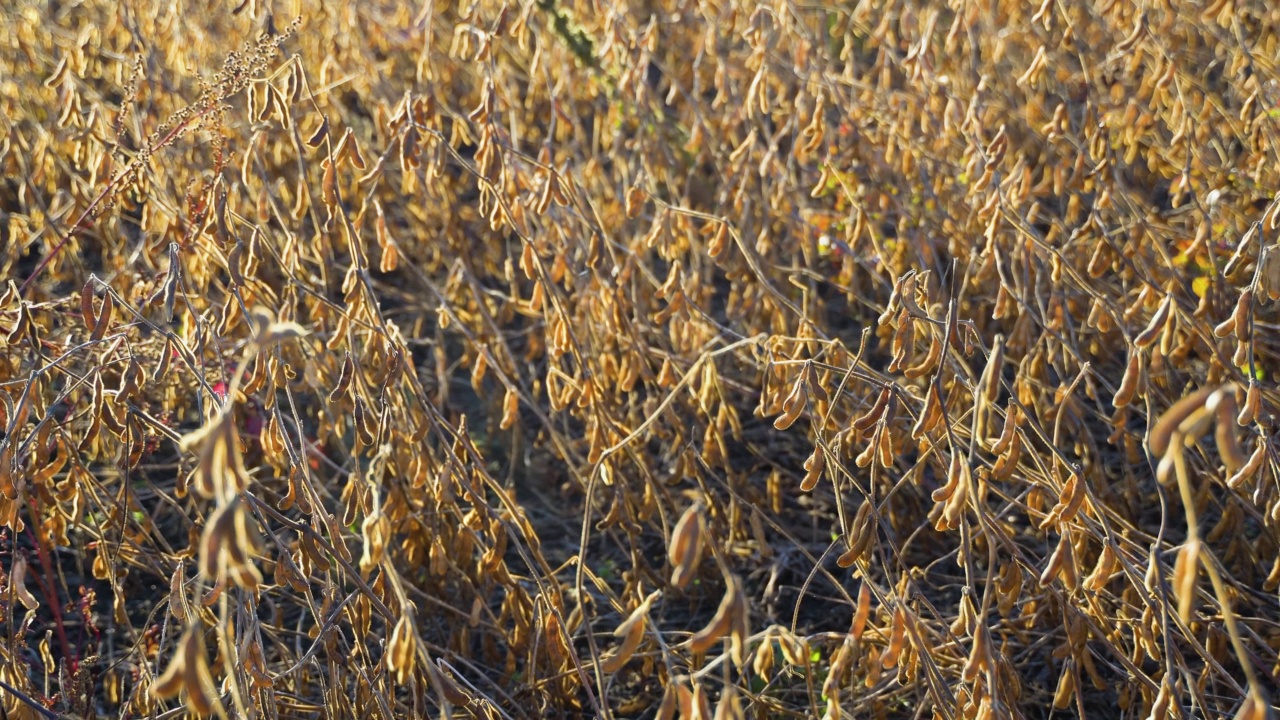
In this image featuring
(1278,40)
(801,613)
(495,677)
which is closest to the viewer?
(495,677)

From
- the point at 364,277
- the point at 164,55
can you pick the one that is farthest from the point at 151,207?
the point at 164,55

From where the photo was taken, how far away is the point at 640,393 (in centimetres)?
274

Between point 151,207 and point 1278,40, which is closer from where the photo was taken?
point 151,207

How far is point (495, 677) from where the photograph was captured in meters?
2.12

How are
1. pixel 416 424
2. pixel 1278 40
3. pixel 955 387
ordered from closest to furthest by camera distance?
pixel 955 387 → pixel 416 424 → pixel 1278 40

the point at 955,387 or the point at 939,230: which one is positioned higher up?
the point at 955,387

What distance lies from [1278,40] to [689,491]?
205 centimetres

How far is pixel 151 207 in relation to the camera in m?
2.15

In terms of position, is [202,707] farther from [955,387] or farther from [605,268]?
[605,268]

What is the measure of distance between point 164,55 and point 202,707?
270 cm

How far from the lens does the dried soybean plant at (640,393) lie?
4.83 ft

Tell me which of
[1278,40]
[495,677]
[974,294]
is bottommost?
[495,677]

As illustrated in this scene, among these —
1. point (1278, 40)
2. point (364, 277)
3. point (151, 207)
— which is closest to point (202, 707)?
point (364, 277)

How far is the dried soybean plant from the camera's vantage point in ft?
4.83
